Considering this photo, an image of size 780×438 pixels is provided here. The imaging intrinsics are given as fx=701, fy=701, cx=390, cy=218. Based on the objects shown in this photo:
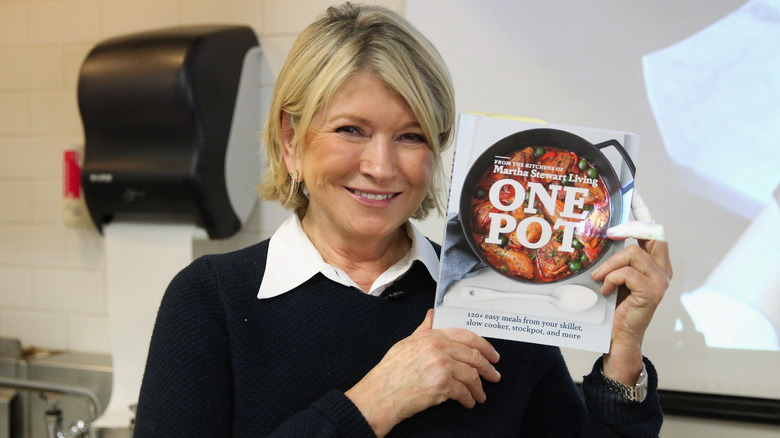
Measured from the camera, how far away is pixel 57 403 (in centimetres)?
208

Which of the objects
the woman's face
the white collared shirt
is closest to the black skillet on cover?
the woman's face

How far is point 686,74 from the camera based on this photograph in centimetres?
163

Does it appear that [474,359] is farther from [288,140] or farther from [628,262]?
[288,140]

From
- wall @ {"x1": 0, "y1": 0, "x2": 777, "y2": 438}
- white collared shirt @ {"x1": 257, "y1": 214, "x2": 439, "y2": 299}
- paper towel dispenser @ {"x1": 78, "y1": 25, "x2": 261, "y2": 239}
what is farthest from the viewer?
wall @ {"x1": 0, "y1": 0, "x2": 777, "y2": 438}

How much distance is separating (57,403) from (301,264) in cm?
140

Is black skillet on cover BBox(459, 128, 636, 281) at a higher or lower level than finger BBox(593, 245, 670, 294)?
higher

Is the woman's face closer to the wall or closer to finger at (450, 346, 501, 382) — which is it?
finger at (450, 346, 501, 382)

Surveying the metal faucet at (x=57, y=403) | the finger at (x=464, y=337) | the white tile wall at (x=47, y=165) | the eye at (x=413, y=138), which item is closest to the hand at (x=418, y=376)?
the finger at (x=464, y=337)

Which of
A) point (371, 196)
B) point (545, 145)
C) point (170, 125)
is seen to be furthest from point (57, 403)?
point (545, 145)

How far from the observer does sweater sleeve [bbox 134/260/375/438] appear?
917mm

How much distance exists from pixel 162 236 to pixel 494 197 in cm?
123

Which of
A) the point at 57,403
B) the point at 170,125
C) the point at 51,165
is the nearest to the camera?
the point at 170,125

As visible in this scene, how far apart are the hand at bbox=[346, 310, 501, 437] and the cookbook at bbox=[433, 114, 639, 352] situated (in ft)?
0.09

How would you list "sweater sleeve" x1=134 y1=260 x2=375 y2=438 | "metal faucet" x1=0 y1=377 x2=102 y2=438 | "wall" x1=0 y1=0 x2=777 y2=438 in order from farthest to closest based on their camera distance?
"wall" x1=0 y1=0 x2=777 y2=438 → "metal faucet" x1=0 y1=377 x2=102 y2=438 → "sweater sleeve" x1=134 y1=260 x2=375 y2=438
